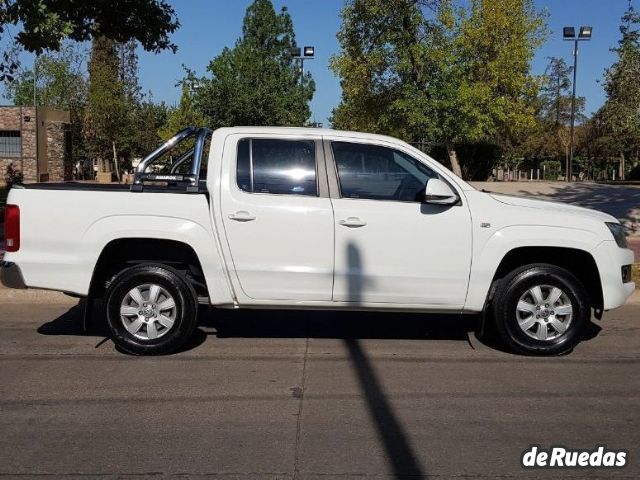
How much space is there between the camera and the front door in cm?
598

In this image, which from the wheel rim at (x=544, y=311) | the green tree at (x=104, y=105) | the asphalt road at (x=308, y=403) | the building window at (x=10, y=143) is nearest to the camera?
the asphalt road at (x=308, y=403)

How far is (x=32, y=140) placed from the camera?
34562mm

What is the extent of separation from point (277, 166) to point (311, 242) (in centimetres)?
75

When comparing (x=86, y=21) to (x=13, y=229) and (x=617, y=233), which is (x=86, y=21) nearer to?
(x=13, y=229)

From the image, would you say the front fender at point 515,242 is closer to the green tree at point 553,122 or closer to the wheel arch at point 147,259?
the wheel arch at point 147,259

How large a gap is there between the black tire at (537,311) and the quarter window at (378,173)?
113cm

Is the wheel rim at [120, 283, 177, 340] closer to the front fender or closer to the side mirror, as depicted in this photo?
the side mirror

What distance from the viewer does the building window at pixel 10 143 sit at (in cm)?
3491

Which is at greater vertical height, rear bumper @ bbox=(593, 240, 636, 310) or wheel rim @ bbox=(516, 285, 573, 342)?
rear bumper @ bbox=(593, 240, 636, 310)

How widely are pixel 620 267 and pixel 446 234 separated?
5.30ft

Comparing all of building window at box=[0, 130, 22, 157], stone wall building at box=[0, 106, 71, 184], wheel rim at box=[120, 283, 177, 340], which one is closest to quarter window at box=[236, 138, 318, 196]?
wheel rim at box=[120, 283, 177, 340]

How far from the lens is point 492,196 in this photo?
6.26m

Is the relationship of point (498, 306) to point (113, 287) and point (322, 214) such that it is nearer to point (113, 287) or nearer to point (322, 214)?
point (322, 214)

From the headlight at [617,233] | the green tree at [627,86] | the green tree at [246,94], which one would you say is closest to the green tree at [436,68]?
the green tree at [246,94]
